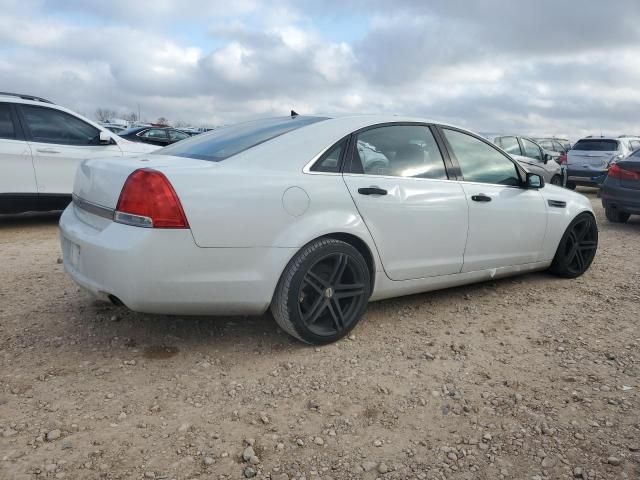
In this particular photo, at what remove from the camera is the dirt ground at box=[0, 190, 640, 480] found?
2221 millimetres

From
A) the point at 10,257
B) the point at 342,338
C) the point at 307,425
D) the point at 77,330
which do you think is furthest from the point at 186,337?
the point at 10,257

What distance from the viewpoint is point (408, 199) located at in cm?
350

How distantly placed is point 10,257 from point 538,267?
16.4ft

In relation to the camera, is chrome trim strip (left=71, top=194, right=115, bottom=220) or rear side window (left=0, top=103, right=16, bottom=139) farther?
rear side window (left=0, top=103, right=16, bottom=139)

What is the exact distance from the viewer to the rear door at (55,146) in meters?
6.65

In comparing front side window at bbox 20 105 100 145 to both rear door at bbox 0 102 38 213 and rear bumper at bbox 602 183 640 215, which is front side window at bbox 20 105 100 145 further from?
rear bumper at bbox 602 183 640 215

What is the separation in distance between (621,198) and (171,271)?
7865 millimetres

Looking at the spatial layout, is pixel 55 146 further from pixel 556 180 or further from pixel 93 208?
pixel 556 180

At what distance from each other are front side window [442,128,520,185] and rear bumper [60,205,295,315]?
1.74 meters

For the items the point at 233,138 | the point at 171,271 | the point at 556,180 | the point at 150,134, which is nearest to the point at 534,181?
the point at 233,138

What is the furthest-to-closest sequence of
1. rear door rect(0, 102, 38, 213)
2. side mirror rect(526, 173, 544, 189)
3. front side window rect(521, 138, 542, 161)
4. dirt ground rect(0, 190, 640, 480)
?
1. front side window rect(521, 138, 542, 161)
2. rear door rect(0, 102, 38, 213)
3. side mirror rect(526, 173, 544, 189)
4. dirt ground rect(0, 190, 640, 480)

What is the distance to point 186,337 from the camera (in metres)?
3.35

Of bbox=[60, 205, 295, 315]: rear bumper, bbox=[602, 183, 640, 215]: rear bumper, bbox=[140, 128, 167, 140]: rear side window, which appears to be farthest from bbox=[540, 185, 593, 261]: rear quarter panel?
bbox=[140, 128, 167, 140]: rear side window

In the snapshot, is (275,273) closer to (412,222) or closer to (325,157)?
(325,157)
